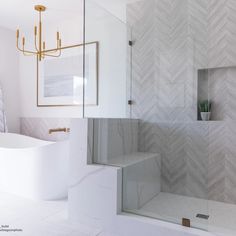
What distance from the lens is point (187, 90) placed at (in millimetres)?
2508

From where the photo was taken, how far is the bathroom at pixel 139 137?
189 cm

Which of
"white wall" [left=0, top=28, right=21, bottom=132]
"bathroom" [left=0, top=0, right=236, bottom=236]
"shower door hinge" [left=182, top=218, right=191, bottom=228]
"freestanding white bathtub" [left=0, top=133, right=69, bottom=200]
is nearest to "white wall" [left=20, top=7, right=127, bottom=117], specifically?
"bathroom" [left=0, top=0, right=236, bottom=236]

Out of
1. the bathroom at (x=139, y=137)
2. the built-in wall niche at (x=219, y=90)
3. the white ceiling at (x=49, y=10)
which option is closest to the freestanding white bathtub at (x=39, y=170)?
the bathroom at (x=139, y=137)

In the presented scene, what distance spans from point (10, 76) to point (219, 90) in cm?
312

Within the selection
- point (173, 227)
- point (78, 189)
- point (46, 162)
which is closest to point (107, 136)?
point (78, 189)

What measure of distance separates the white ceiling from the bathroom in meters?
0.02

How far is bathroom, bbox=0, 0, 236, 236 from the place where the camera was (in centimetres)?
189

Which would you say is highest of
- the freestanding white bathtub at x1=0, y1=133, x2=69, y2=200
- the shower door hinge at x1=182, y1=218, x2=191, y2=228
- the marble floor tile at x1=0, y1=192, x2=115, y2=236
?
the freestanding white bathtub at x1=0, y1=133, x2=69, y2=200

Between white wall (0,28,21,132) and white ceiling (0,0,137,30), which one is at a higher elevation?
white ceiling (0,0,137,30)

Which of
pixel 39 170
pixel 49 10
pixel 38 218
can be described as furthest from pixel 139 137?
pixel 49 10

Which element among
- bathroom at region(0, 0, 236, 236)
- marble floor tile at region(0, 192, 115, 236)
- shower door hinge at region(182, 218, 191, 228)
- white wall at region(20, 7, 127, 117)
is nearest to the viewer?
shower door hinge at region(182, 218, 191, 228)

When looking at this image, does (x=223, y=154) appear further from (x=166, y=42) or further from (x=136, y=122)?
(x=166, y=42)

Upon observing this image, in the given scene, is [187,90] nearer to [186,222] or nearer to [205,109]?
[205,109]

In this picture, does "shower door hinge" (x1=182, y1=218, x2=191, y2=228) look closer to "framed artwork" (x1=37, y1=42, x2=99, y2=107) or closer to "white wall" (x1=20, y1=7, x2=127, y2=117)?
"white wall" (x1=20, y1=7, x2=127, y2=117)
